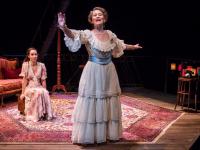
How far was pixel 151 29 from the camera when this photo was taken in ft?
44.3

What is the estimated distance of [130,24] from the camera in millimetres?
14047

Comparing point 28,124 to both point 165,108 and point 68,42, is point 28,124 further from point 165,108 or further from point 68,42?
point 165,108

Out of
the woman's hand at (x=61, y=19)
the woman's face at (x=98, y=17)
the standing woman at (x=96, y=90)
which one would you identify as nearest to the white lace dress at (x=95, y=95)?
the standing woman at (x=96, y=90)

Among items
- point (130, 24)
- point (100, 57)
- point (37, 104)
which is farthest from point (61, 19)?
point (130, 24)

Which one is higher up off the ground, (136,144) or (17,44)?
(17,44)

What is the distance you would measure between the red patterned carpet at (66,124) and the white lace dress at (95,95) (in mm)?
428

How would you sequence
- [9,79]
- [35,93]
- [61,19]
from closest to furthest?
1. [61,19]
2. [35,93]
3. [9,79]

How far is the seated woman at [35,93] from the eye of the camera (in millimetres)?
6559

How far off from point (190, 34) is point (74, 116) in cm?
825

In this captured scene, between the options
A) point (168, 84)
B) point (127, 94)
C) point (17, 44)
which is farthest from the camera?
point (17, 44)

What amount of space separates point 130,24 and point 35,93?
807cm

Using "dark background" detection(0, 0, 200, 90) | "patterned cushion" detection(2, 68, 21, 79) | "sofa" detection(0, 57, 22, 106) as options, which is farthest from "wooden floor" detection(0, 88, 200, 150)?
"dark background" detection(0, 0, 200, 90)

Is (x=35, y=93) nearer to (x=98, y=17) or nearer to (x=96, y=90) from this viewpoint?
(x=96, y=90)

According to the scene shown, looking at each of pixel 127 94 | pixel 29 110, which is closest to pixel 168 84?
pixel 127 94
